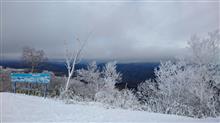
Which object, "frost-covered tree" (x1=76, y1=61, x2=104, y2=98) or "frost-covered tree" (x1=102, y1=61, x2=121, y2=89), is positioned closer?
"frost-covered tree" (x1=102, y1=61, x2=121, y2=89)

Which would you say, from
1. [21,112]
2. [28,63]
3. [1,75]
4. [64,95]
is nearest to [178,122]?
[21,112]

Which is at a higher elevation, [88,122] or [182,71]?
[182,71]

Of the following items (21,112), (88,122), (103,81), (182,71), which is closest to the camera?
(88,122)

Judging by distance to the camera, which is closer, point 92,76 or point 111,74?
point 111,74

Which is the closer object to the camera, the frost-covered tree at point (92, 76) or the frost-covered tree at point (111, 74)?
the frost-covered tree at point (111, 74)

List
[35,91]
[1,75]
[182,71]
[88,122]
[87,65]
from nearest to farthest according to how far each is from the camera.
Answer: [88,122] < [35,91] < [1,75] < [182,71] < [87,65]

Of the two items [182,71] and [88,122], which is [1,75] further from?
[88,122]

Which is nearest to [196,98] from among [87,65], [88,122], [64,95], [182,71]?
[182,71]

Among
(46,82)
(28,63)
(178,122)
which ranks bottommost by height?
(178,122)

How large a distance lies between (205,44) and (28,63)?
22156 millimetres

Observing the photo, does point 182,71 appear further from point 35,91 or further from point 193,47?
point 35,91

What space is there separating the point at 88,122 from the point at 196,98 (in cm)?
1648

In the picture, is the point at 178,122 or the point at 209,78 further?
the point at 209,78

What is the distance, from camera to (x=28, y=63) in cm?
3334
